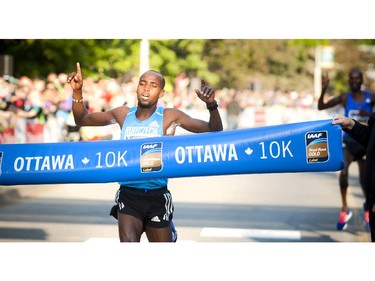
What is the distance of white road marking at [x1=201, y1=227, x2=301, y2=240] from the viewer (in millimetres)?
11422

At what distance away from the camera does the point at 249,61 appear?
7569 cm

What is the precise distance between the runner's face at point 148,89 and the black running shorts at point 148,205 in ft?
2.16

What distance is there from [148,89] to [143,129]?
11.7 inches

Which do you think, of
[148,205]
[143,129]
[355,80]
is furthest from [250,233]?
[143,129]

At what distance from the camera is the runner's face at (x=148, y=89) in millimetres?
7086

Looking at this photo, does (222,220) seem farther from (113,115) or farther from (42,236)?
(113,115)

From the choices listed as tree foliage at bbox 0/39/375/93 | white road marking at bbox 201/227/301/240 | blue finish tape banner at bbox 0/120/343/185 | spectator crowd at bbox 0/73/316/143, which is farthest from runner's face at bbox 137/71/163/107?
tree foliage at bbox 0/39/375/93

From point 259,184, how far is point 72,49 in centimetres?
1011

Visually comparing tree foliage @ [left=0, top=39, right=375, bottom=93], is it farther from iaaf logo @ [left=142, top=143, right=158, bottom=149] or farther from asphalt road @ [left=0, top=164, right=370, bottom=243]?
iaaf logo @ [left=142, top=143, right=158, bottom=149]

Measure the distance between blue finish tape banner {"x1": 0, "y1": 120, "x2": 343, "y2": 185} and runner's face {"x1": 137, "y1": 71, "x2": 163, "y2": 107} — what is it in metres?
0.28

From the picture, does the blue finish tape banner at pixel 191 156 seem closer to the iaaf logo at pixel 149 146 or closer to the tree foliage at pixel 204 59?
the iaaf logo at pixel 149 146

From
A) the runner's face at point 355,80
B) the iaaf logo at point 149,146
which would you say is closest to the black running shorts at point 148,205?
the iaaf logo at point 149,146

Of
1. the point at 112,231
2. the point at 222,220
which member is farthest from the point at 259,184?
the point at 112,231
